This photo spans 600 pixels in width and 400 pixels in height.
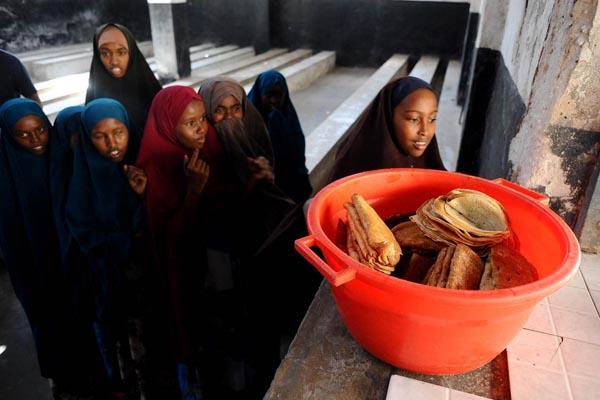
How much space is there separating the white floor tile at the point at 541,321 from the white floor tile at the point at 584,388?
0.16 meters

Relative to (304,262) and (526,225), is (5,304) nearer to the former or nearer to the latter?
(304,262)

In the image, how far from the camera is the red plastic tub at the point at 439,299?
2.46 ft

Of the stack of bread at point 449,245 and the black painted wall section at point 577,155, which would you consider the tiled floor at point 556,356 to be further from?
the black painted wall section at point 577,155

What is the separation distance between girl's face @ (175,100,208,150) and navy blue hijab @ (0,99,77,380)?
54 centimetres

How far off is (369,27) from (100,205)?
999 centimetres

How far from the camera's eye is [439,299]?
0.74m

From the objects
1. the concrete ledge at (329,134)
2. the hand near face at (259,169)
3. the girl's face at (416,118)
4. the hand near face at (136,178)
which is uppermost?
the girl's face at (416,118)

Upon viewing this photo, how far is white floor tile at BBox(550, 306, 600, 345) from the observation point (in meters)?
1.10

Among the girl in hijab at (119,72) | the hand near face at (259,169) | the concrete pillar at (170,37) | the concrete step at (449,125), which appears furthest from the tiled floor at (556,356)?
the concrete pillar at (170,37)

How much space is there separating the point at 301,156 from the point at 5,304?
7.25 ft

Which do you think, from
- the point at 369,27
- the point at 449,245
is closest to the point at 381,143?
the point at 449,245

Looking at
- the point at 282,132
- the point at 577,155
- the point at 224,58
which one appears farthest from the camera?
the point at 224,58

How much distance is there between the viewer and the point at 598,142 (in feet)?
4.41

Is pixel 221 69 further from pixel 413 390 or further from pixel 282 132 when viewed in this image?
pixel 413 390
